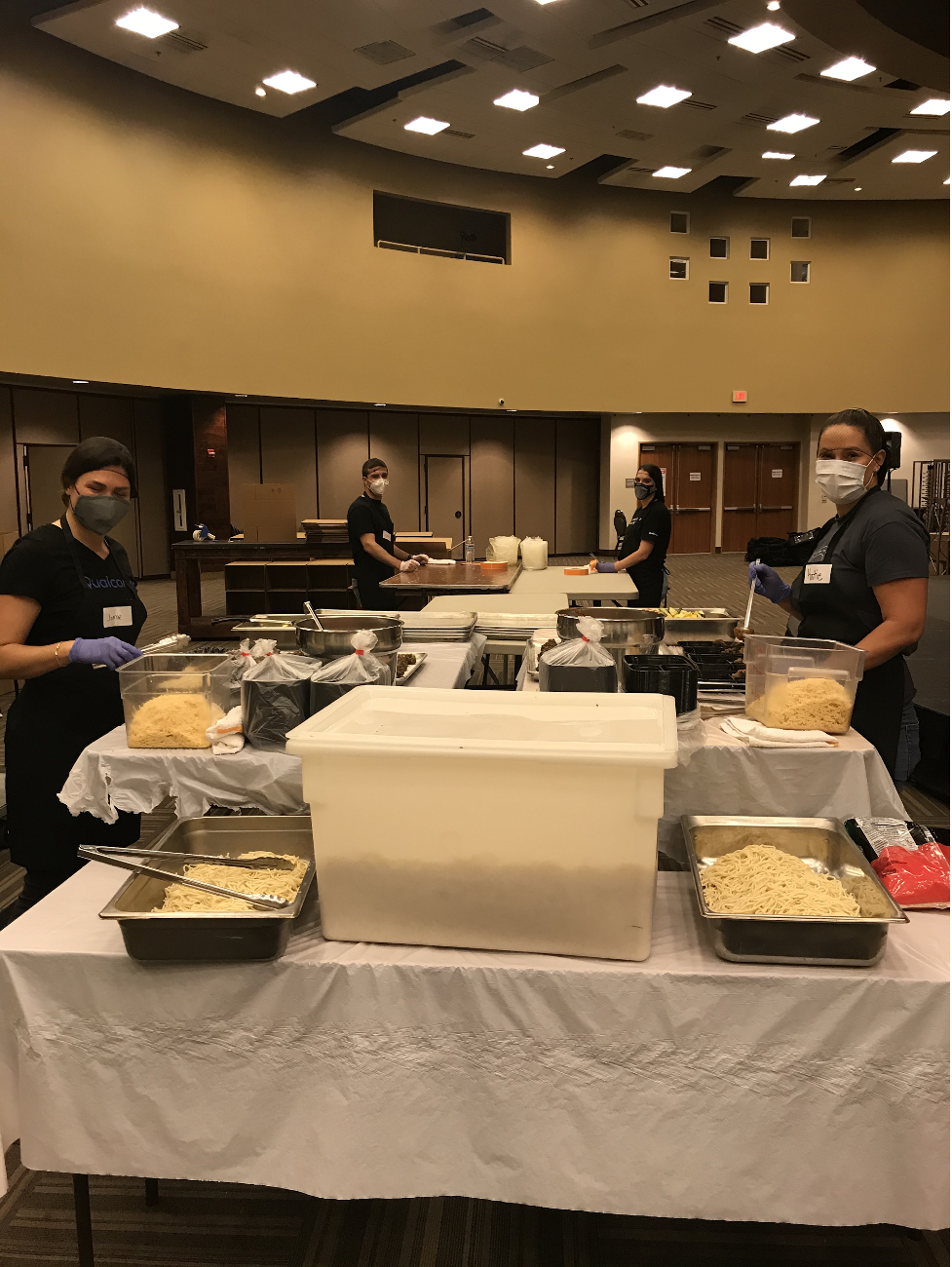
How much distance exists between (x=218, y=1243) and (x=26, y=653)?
1.34 m

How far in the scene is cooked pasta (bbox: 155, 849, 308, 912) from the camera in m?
1.37

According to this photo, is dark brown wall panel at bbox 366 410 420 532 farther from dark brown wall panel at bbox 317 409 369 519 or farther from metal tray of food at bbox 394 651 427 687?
metal tray of food at bbox 394 651 427 687

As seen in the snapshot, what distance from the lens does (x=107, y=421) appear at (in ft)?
37.2

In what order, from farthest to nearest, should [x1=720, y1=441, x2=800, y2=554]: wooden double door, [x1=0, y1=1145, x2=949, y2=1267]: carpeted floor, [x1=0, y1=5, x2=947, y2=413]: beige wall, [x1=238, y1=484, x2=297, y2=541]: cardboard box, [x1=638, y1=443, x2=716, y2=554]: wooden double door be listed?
1. [x1=720, y1=441, x2=800, y2=554]: wooden double door
2. [x1=638, y1=443, x2=716, y2=554]: wooden double door
3. [x1=0, y1=5, x2=947, y2=413]: beige wall
4. [x1=238, y1=484, x2=297, y2=541]: cardboard box
5. [x1=0, y1=1145, x2=949, y2=1267]: carpeted floor

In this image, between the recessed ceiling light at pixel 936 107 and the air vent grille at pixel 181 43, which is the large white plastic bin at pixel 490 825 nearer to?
the recessed ceiling light at pixel 936 107

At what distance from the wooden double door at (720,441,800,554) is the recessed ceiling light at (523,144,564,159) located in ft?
17.3

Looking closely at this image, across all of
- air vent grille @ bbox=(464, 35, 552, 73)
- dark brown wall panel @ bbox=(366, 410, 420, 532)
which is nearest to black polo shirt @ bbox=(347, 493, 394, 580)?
air vent grille @ bbox=(464, 35, 552, 73)

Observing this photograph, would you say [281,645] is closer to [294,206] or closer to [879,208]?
[294,206]

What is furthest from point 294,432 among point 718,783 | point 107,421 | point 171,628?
point 718,783

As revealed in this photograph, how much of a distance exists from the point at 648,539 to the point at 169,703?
12.7ft

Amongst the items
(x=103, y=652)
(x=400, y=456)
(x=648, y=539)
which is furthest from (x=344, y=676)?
(x=400, y=456)

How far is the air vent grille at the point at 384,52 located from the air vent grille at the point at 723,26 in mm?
2927

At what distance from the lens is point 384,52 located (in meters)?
9.03

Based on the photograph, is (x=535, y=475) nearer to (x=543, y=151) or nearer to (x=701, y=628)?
(x=543, y=151)
